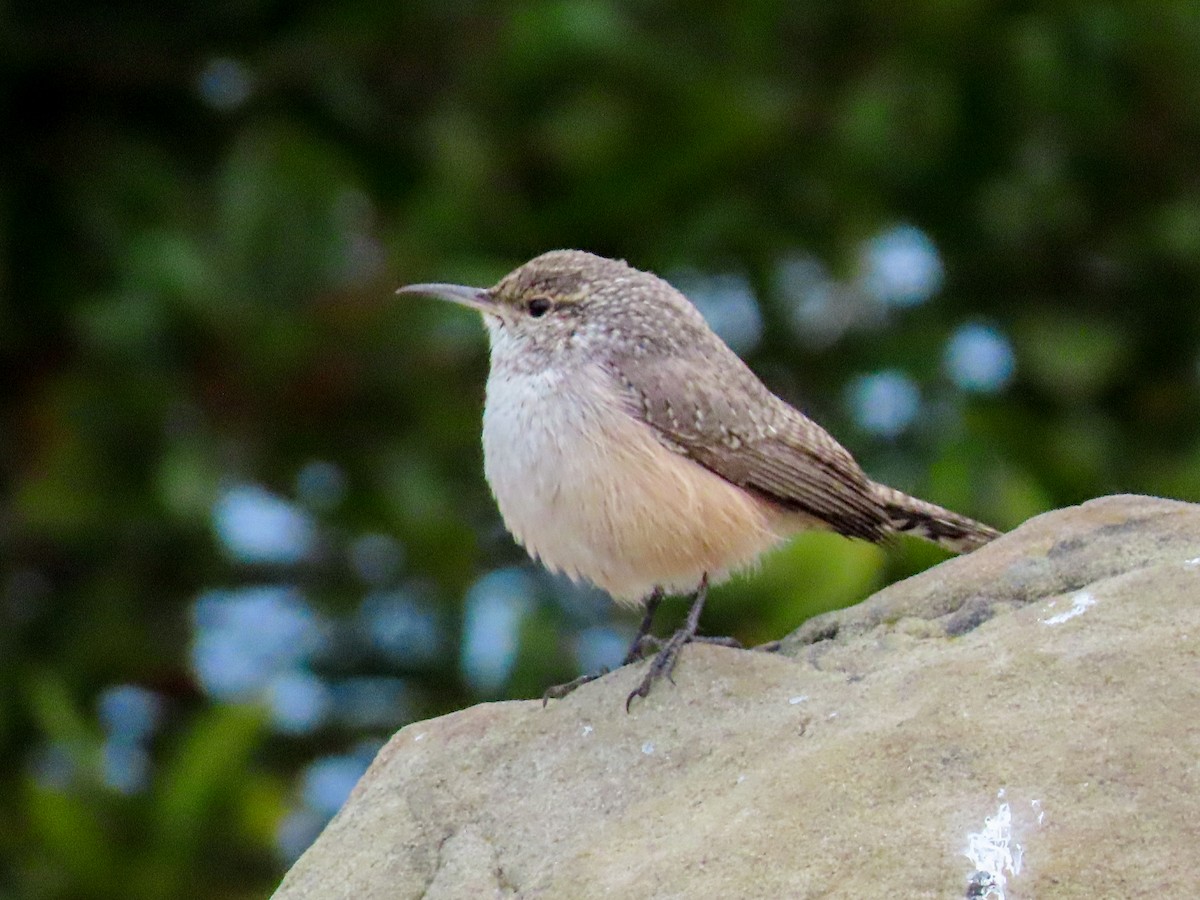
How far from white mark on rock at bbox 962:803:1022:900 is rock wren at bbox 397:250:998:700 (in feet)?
4.18

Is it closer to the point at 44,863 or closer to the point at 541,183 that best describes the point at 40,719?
the point at 44,863

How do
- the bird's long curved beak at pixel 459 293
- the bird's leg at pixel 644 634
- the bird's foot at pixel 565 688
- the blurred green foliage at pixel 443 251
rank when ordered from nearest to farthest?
the bird's foot at pixel 565 688 → the bird's leg at pixel 644 634 → the bird's long curved beak at pixel 459 293 → the blurred green foliage at pixel 443 251

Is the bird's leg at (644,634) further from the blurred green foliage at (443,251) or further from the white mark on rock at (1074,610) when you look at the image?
the white mark on rock at (1074,610)

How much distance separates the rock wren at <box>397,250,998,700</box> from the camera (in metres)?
4.66

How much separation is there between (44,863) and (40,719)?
41.3 inches

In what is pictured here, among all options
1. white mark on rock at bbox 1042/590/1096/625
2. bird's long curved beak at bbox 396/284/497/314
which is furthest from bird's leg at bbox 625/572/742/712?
bird's long curved beak at bbox 396/284/497/314

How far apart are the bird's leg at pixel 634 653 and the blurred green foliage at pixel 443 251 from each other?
96 cm

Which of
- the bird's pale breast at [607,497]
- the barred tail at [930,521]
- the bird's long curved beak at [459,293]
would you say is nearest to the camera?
the bird's pale breast at [607,497]

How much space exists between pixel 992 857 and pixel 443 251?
3.81m

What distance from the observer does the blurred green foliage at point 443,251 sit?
20.7ft

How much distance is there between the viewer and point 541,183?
7.00 m

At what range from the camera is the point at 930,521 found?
4996 millimetres

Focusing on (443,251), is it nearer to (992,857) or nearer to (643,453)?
(643,453)

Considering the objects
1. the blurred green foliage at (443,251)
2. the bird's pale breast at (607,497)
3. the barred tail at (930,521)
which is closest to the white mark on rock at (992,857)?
the bird's pale breast at (607,497)
